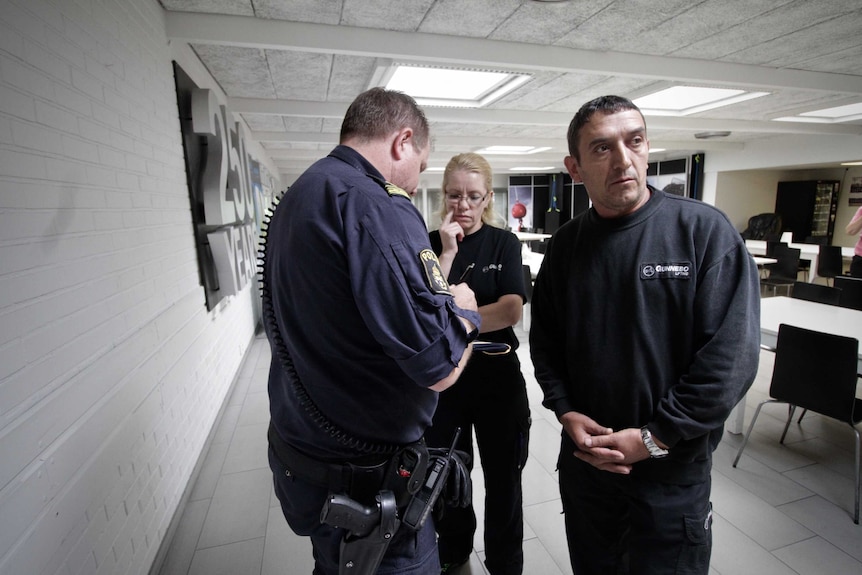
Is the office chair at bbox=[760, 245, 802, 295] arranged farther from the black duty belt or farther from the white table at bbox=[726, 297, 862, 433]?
the black duty belt

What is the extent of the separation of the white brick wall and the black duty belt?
27.3 inches

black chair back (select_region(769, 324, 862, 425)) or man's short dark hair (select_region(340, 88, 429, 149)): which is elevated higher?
man's short dark hair (select_region(340, 88, 429, 149))

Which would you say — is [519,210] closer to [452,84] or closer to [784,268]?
[784,268]

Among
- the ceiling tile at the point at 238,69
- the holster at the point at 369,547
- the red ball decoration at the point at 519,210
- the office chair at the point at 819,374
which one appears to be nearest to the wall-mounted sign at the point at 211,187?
the ceiling tile at the point at 238,69

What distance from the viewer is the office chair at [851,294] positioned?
3.43m

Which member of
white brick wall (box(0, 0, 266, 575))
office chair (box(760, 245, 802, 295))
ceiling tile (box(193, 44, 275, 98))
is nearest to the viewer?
white brick wall (box(0, 0, 266, 575))

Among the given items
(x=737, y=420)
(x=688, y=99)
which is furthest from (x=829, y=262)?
(x=737, y=420)

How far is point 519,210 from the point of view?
569 inches

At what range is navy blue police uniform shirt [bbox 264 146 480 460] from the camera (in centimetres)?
87

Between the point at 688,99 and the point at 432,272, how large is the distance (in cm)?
544

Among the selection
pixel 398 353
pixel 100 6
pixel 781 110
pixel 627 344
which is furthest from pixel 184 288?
pixel 781 110

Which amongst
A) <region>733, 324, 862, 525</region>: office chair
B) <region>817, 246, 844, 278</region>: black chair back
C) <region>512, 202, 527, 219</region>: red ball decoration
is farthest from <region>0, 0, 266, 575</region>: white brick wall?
<region>512, 202, 527, 219</region>: red ball decoration

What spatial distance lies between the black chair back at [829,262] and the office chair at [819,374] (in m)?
5.36

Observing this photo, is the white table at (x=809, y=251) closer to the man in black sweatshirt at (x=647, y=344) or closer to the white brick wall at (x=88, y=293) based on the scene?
the man in black sweatshirt at (x=647, y=344)
